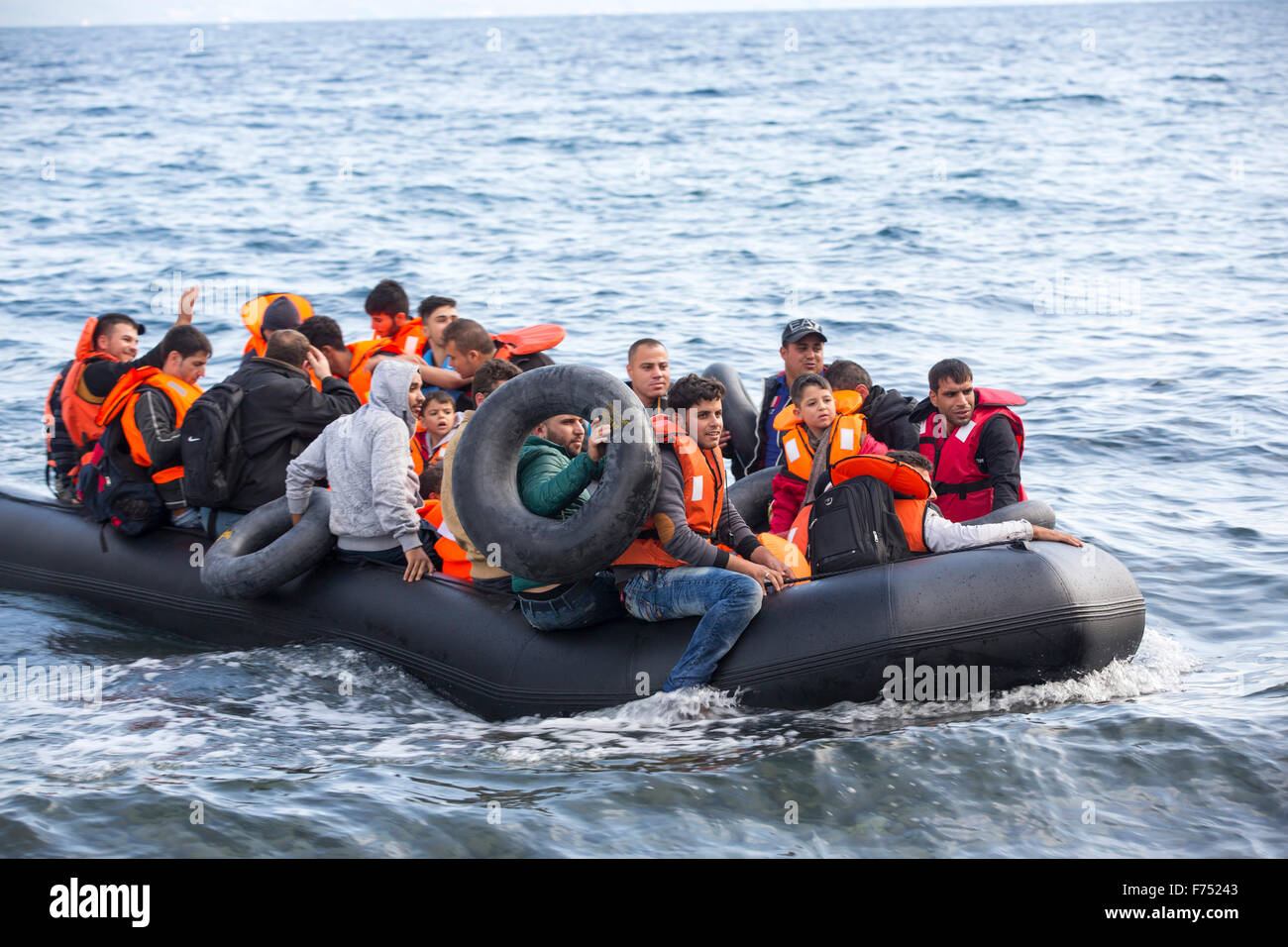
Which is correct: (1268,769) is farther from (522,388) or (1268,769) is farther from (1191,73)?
(1191,73)

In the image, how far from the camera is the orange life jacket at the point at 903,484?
5.59 meters

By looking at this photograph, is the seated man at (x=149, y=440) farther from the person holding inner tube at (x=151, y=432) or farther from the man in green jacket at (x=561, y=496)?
the man in green jacket at (x=561, y=496)

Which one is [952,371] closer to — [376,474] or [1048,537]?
[1048,537]

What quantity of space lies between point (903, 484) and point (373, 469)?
2.56 metres

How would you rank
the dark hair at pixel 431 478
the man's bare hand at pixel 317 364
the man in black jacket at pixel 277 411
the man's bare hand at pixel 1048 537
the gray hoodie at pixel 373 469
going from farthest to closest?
1. the man's bare hand at pixel 317 364
2. the dark hair at pixel 431 478
3. the man in black jacket at pixel 277 411
4. the gray hoodie at pixel 373 469
5. the man's bare hand at pixel 1048 537

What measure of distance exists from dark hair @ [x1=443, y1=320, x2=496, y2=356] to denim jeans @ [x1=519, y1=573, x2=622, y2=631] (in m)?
1.98

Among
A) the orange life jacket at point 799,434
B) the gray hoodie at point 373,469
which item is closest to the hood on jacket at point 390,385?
the gray hoodie at point 373,469

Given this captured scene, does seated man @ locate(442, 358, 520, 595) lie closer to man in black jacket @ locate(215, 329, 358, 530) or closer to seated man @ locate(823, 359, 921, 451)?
man in black jacket @ locate(215, 329, 358, 530)

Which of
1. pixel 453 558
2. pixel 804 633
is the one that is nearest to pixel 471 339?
pixel 453 558

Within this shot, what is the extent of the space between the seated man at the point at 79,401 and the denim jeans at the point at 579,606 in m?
3.20

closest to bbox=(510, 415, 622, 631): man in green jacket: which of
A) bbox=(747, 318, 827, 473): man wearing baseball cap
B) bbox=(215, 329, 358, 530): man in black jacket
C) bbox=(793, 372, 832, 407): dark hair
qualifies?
bbox=(793, 372, 832, 407): dark hair

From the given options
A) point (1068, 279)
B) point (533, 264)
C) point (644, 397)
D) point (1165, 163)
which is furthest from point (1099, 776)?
point (1165, 163)

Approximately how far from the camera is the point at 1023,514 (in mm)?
5984

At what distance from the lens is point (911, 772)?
5.03 meters
